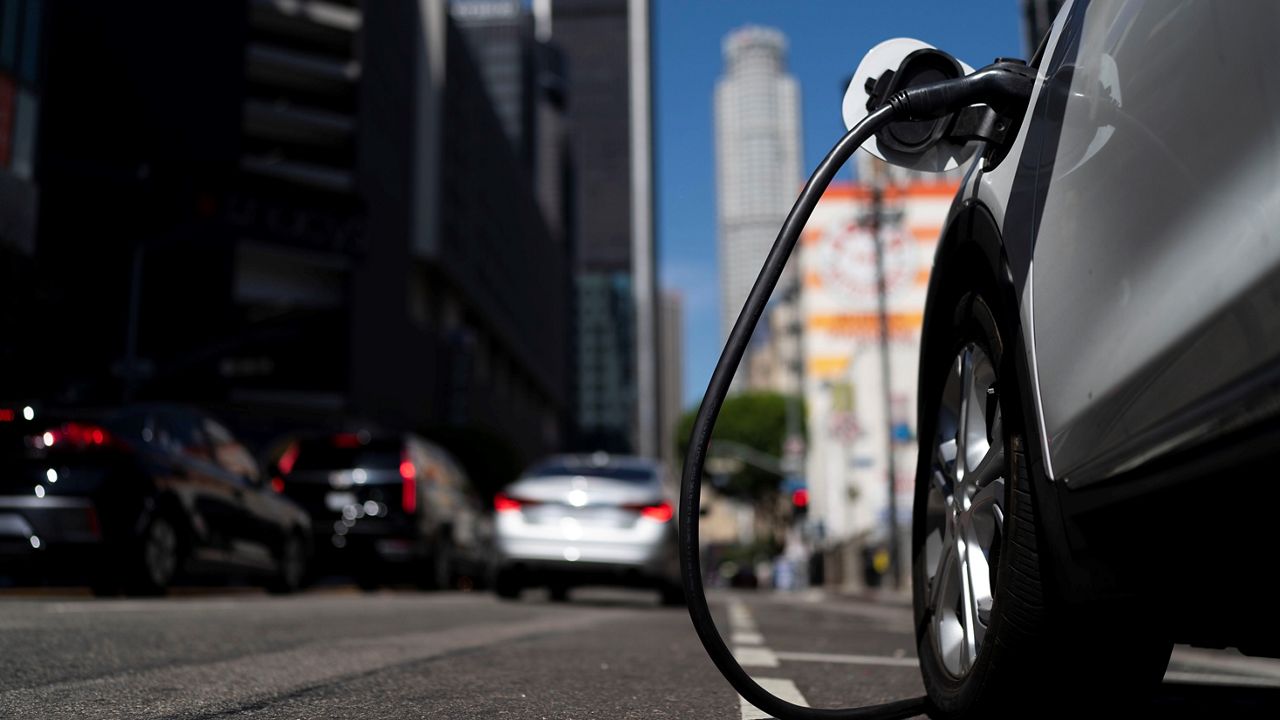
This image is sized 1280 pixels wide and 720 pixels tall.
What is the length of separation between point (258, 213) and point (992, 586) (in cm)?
4600

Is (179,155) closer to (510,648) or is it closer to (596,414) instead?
(510,648)

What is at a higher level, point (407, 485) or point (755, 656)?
point (407, 485)

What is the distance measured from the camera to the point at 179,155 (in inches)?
1736

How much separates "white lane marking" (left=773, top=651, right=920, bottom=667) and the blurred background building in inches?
716

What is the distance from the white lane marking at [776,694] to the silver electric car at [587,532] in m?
7.30

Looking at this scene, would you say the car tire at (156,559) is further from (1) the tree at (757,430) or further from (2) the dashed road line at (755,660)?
(1) the tree at (757,430)

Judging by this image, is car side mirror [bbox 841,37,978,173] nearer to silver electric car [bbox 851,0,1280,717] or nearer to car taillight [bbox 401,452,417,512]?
silver electric car [bbox 851,0,1280,717]

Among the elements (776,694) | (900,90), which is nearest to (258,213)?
(776,694)

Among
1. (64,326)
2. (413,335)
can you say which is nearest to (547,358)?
(413,335)

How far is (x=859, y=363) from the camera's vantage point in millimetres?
45125

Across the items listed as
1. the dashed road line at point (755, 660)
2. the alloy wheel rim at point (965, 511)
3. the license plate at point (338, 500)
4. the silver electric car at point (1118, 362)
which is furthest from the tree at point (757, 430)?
the silver electric car at point (1118, 362)

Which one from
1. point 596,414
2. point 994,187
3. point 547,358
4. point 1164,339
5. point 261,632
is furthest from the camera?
point 596,414

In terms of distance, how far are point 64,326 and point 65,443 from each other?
1026 inches

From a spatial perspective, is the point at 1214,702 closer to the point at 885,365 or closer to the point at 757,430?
the point at 885,365
